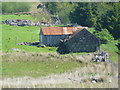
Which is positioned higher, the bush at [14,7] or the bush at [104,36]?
the bush at [14,7]

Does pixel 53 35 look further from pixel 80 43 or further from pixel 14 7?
pixel 14 7

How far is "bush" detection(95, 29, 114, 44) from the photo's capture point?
1911 inches

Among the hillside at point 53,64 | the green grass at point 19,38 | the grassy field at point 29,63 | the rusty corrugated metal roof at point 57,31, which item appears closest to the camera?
the hillside at point 53,64

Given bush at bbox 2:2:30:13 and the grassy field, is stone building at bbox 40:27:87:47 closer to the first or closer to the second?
the grassy field

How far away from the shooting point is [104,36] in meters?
49.6

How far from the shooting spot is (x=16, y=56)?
118ft

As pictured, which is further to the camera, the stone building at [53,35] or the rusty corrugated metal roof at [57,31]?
the rusty corrugated metal roof at [57,31]

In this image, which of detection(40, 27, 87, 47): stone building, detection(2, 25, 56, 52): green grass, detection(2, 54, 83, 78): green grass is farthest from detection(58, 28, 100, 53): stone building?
detection(2, 54, 83, 78): green grass

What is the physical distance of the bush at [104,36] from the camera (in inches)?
1911

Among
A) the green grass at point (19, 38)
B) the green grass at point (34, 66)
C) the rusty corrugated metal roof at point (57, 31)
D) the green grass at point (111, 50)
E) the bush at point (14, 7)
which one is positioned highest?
the bush at point (14, 7)

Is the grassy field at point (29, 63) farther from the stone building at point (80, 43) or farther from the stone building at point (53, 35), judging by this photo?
the stone building at point (53, 35)

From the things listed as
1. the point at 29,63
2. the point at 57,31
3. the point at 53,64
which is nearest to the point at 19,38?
the point at 57,31

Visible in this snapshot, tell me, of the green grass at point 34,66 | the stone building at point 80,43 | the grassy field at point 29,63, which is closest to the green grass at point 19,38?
the grassy field at point 29,63

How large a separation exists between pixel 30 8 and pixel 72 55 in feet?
159
